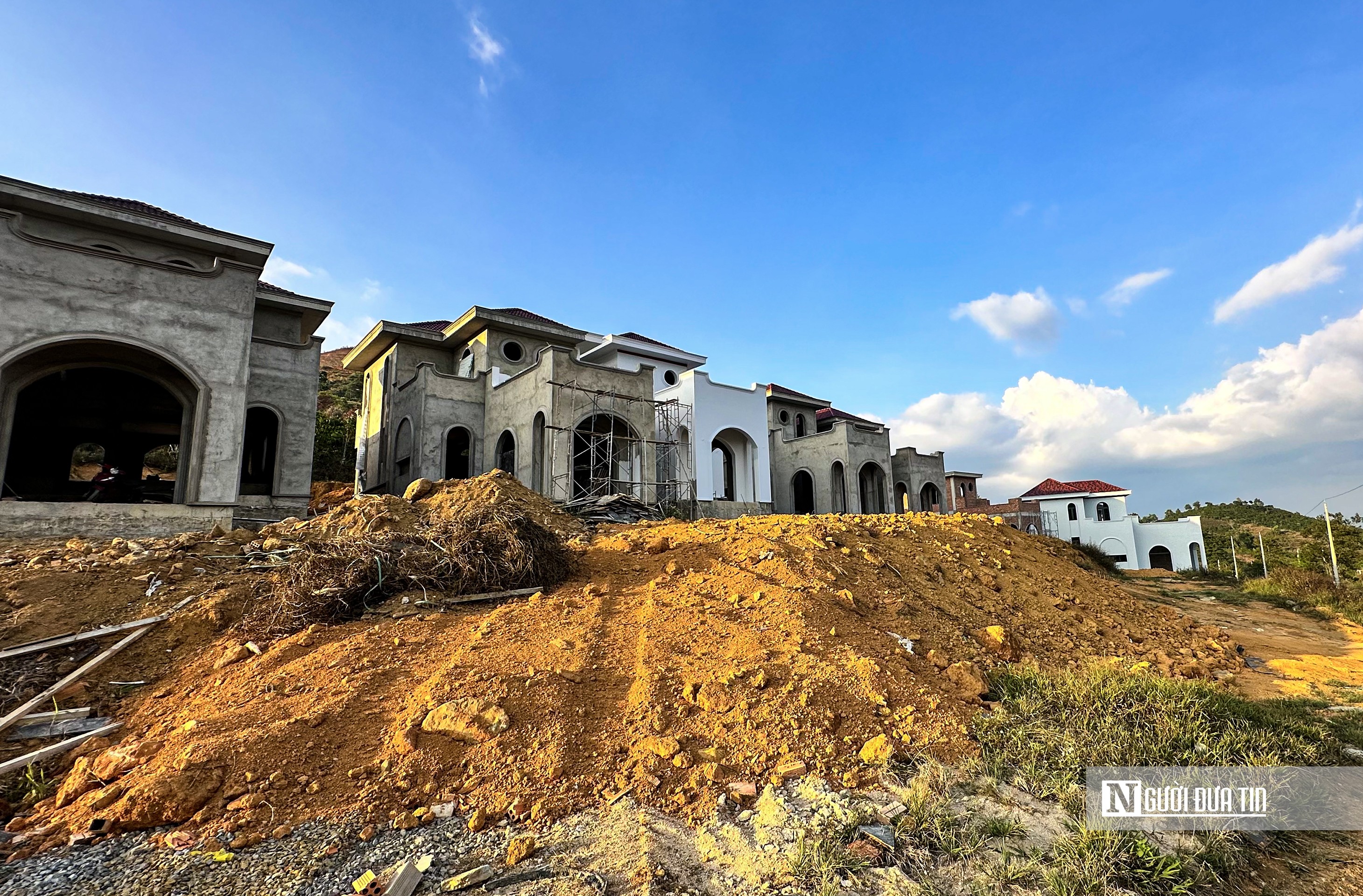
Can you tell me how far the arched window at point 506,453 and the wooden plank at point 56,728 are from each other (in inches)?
447

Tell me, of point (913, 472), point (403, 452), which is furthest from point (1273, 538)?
point (403, 452)

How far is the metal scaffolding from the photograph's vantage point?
1347 centimetres

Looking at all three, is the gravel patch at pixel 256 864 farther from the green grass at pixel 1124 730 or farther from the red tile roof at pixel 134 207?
the red tile roof at pixel 134 207

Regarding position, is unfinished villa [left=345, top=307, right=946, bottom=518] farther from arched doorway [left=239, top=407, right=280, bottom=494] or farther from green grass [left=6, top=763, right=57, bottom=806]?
green grass [left=6, top=763, right=57, bottom=806]

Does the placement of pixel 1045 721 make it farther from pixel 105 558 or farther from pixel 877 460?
pixel 877 460

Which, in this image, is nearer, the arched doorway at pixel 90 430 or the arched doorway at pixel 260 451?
the arched doorway at pixel 90 430

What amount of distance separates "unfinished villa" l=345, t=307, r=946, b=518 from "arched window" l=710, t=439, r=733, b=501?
0.04 m

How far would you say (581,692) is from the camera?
4.31m

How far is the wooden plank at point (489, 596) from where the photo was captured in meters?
5.79

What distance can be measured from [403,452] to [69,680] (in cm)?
1248

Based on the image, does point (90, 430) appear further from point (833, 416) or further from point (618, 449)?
point (833, 416)

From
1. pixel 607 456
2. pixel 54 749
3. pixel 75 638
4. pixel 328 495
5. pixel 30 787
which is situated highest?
pixel 607 456

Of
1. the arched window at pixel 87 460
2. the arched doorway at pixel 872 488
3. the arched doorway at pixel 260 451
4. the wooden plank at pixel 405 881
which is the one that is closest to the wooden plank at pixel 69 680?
the wooden plank at pixel 405 881

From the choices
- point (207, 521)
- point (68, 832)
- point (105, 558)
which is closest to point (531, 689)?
point (68, 832)
